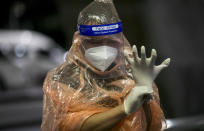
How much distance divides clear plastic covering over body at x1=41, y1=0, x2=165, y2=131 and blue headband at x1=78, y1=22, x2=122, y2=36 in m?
0.02

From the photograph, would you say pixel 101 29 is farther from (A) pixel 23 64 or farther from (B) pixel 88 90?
(A) pixel 23 64

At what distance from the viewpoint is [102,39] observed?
5.52 ft

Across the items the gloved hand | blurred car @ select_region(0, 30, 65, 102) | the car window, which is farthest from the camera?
the car window

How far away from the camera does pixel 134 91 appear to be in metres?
1.54

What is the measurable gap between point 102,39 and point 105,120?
32cm

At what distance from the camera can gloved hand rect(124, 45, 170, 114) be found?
1.54 m

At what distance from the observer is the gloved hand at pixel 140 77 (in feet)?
5.05

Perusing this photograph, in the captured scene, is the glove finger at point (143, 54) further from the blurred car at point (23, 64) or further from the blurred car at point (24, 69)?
the blurred car at point (23, 64)

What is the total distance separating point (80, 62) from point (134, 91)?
11.7 inches

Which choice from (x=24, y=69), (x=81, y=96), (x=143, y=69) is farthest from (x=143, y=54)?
(x=24, y=69)

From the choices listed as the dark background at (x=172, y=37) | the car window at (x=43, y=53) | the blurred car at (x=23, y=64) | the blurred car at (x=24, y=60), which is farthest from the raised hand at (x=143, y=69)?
the car window at (x=43, y=53)

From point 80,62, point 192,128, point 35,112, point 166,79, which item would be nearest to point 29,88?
point 35,112

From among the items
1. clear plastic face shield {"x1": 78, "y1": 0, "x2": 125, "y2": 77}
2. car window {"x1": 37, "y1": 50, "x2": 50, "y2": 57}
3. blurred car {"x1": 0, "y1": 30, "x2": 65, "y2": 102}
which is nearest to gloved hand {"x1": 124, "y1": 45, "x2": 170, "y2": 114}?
clear plastic face shield {"x1": 78, "y1": 0, "x2": 125, "y2": 77}

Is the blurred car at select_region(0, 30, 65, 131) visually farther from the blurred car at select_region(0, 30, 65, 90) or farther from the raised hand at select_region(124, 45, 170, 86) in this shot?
the raised hand at select_region(124, 45, 170, 86)
